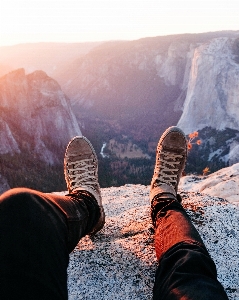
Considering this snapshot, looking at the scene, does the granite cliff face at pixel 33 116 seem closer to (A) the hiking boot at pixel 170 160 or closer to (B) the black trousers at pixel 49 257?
(A) the hiking boot at pixel 170 160

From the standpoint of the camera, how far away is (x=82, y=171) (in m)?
3.71

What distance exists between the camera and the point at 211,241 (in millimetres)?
2793

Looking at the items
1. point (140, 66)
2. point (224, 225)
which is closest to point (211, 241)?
point (224, 225)

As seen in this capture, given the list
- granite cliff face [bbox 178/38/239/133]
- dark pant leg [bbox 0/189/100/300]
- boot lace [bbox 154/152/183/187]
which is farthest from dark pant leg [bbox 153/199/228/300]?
granite cliff face [bbox 178/38/239/133]

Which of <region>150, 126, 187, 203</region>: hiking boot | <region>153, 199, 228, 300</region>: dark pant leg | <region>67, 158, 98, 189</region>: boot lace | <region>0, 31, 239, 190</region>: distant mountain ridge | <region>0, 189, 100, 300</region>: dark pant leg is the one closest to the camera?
<region>0, 189, 100, 300</region>: dark pant leg

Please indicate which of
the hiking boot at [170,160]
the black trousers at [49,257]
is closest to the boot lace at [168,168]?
the hiking boot at [170,160]

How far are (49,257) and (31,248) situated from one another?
0.33 ft

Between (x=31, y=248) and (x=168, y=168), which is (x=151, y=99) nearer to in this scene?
(x=168, y=168)

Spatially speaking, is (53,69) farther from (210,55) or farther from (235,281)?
(235,281)

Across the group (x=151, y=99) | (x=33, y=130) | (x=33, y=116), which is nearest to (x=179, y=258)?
(x=33, y=130)

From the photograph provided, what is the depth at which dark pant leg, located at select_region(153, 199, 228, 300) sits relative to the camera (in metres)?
1.41

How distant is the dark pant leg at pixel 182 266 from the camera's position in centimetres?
141

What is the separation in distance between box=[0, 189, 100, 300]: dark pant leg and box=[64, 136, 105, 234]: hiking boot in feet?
4.27

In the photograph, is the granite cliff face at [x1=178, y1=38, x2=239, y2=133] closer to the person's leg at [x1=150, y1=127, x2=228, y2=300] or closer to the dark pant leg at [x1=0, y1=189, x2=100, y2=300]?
the person's leg at [x1=150, y1=127, x2=228, y2=300]
